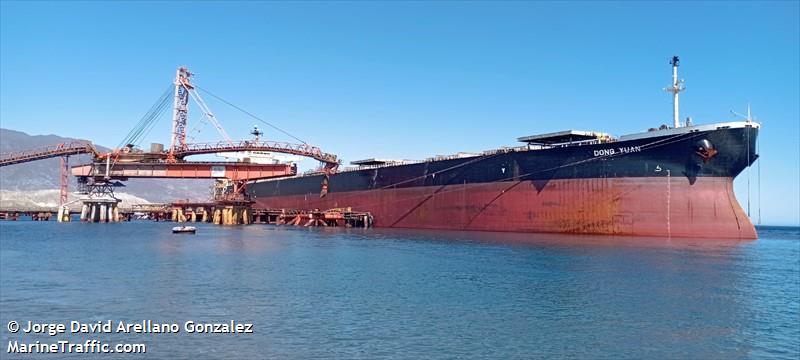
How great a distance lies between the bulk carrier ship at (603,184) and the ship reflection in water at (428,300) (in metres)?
10.8

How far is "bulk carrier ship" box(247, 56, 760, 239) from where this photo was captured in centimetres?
4197

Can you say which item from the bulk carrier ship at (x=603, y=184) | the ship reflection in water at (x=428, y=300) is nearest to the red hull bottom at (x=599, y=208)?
the bulk carrier ship at (x=603, y=184)

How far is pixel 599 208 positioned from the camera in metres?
45.8

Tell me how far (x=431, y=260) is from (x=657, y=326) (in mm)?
15436

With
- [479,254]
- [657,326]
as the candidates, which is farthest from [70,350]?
[479,254]

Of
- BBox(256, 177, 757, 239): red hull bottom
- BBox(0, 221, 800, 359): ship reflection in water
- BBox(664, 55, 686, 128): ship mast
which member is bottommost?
BBox(0, 221, 800, 359): ship reflection in water

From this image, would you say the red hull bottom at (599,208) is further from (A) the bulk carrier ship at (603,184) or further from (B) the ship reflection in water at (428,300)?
(B) the ship reflection in water at (428,300)

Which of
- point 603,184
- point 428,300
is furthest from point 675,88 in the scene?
point 428,300

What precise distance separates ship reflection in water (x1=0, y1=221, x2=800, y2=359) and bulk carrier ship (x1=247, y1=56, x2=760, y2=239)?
35.5 ft

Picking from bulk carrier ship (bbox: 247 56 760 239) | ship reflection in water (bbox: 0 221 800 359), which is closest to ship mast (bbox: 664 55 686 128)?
bulk carrier ship (bbox: 247 56 760 239)

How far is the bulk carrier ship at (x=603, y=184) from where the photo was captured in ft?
138

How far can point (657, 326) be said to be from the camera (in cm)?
1550

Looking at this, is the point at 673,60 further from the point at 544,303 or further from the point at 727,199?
the point at 544,303

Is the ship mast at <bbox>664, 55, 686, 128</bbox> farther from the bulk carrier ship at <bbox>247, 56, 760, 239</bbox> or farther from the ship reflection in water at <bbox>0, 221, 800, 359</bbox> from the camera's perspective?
the ship reflection in water at <bbox>0, 221, 800, 359</bbox>
